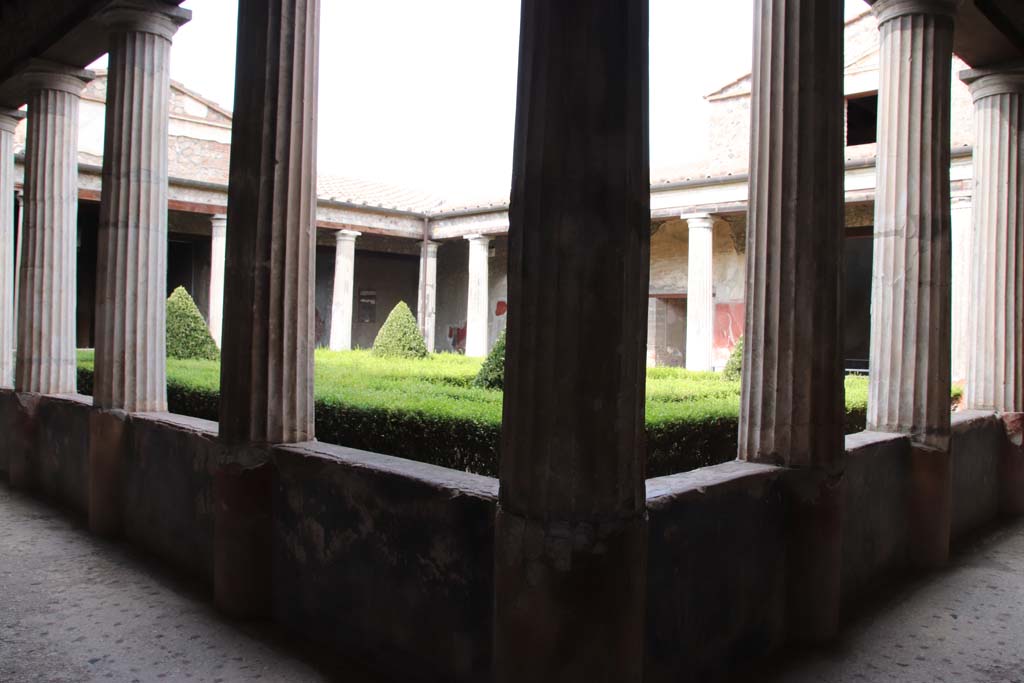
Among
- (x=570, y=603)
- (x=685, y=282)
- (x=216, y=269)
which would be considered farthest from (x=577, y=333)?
(x=685, y=282)

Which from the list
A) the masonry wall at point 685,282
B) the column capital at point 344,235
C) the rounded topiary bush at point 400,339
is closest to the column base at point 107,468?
the rounded topiary bush at point 400,339

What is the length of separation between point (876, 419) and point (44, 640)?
370 centimetres

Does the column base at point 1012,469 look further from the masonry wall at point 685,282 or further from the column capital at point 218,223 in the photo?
the column capital at point 218,223

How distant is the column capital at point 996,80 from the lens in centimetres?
459

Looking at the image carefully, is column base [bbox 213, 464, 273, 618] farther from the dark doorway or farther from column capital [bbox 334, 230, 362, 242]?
the dark doorway

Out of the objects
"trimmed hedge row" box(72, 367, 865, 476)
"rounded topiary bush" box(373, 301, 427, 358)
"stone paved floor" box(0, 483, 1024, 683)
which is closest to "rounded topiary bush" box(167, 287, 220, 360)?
"rounded topiary bush" box(373, 301, 427, 358)

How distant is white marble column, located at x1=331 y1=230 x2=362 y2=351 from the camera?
15727 millimetres

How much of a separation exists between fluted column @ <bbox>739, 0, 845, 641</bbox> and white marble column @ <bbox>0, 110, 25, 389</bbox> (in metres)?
5.50

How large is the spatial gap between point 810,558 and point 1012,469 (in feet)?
9.59

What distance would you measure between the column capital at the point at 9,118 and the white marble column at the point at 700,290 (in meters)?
10.2

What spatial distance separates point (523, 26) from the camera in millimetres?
1838

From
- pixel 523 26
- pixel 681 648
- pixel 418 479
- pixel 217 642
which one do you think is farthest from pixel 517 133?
pixel 217 642

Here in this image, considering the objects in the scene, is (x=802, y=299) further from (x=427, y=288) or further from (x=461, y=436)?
(x=427, y=288)

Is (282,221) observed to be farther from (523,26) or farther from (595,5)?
(595,5)
